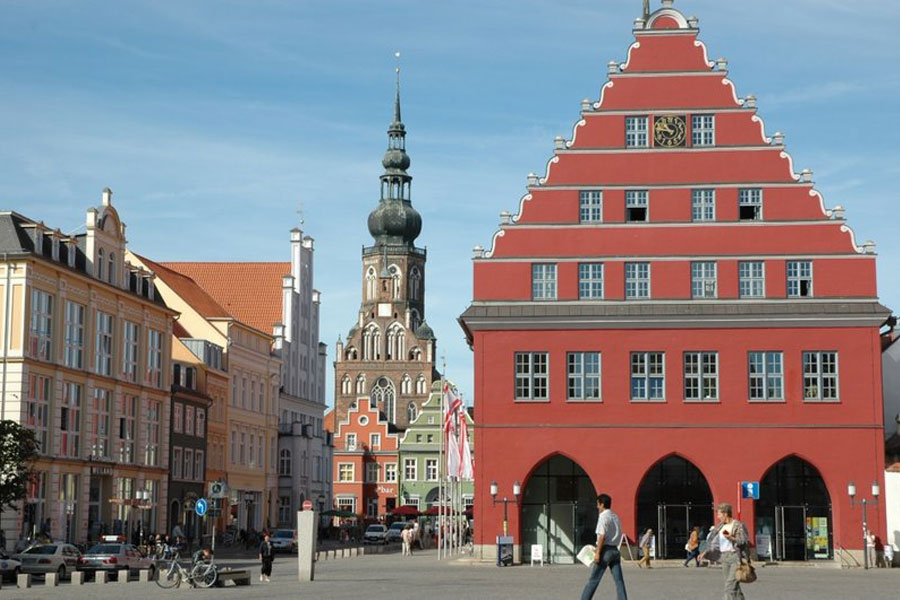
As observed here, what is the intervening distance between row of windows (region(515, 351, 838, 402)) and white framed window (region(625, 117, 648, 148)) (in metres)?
7.72

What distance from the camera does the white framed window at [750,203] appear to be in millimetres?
53031

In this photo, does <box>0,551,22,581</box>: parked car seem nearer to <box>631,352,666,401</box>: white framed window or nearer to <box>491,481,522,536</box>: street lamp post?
<box>491,481,522,536</box>: street lamp post

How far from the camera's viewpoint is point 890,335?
69.4 metres

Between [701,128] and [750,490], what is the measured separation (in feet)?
43.0

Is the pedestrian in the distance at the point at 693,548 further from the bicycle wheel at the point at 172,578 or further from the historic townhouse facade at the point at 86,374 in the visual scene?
the historic townhouse facade at the point at 86,374

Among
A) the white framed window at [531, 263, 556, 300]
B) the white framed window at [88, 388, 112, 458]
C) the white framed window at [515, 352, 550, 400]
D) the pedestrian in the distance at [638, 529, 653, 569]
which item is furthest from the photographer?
the white framed window at [88, 388, 112, 458]

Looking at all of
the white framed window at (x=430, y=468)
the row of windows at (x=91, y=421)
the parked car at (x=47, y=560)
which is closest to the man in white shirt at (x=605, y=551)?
the parked car at (x=47, y=560)

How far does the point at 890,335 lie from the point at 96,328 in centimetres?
3646

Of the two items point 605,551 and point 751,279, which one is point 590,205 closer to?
point 751,279

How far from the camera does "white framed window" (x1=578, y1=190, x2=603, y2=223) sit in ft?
176

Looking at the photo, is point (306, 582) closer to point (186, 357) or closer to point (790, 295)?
point (790, 295)

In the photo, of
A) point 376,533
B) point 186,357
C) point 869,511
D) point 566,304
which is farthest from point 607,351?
point 376,533

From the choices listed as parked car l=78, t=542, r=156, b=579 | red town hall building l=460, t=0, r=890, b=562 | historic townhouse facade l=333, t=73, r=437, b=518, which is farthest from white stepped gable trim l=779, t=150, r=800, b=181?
historic townhouse facade l=333, t=73, r=437, b=518

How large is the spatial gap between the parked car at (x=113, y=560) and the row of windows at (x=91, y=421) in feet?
38.0
